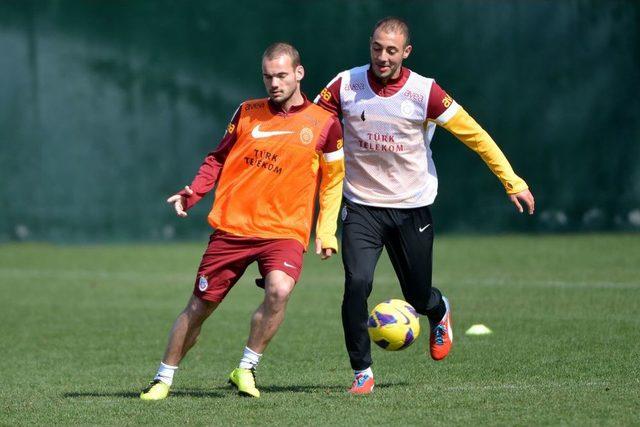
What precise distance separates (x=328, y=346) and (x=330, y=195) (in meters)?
2.46

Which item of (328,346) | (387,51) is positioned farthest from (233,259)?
(328,346)

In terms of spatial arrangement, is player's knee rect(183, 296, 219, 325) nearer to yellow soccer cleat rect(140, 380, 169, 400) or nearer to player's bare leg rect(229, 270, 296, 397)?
player's bare leg rect(229, 270, 296, 397)

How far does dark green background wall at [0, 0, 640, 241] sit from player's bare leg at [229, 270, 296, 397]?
10.6 m

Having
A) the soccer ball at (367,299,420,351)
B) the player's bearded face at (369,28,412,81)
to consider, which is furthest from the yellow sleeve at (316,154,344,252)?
the soccer ball at (367,299,420,351)

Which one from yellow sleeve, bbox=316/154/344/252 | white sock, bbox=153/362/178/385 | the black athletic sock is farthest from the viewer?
the black athletic sock

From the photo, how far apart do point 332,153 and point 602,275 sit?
6.94 meters

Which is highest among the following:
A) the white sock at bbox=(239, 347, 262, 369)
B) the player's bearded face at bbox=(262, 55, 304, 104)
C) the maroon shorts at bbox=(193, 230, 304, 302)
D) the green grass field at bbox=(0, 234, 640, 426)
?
the player's bearded face at bbox=(262, 55, 304, 104)

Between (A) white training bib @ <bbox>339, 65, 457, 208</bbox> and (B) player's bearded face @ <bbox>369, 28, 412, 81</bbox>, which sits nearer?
(B) player's bearded face @ <bbox>369, 28, 412, 81</bbox>

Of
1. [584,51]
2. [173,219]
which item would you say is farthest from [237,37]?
[584,51]

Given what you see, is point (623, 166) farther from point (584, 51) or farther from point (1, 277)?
point (1, 277)

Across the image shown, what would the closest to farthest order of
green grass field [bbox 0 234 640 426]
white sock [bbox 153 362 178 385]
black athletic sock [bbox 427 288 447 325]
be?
1. green grass field [bbox 0 234 640 426]
2. white sock [bbox 153 362 178 385]
3. black athletic sock [bbox 427 288 447 325]

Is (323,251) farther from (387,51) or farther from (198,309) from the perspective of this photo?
(387,51)

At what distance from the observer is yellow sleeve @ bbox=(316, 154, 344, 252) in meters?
7.29

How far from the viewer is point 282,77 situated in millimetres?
7113
